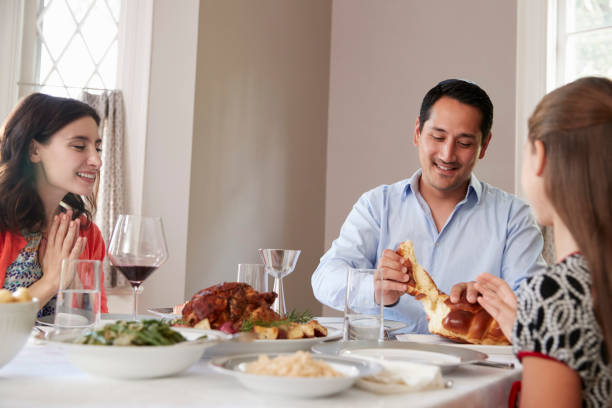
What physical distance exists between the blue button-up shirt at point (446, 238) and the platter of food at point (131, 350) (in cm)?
113

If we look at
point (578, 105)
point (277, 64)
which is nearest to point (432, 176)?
point (578, 105)

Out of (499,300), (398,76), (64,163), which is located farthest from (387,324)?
(398,76)

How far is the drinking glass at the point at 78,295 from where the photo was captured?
1.18m

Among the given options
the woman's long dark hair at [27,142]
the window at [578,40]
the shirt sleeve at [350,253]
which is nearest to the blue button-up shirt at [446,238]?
the shirt sleeve at [350,253]

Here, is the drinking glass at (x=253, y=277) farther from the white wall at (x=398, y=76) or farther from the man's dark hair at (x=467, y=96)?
the white wall at (x=398, y=76)

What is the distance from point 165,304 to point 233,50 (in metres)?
1.46

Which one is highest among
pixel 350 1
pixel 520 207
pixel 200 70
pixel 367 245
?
pixel 350 1

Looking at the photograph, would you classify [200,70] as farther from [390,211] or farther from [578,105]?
[578,105]

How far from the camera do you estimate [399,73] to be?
382 cm

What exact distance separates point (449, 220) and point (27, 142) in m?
1.49

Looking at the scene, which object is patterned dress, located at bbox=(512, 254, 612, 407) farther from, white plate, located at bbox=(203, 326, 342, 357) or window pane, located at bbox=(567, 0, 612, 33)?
window pane, located at bbox=(567, 0, 612, 33)

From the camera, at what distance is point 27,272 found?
73.2 inches

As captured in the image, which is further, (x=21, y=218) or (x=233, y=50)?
(x=233, y=50)

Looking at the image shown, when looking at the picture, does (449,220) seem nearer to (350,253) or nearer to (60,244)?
(350,253)
